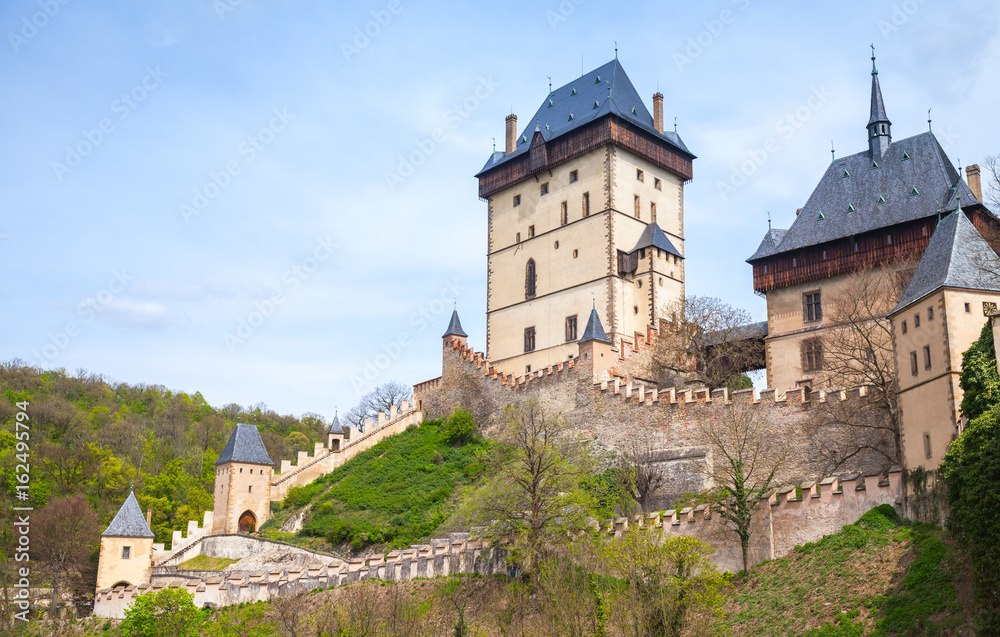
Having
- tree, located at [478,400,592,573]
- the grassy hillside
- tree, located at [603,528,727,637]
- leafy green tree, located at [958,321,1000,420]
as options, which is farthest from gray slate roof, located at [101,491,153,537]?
leafy green tree, located at [958,321,1000,420]

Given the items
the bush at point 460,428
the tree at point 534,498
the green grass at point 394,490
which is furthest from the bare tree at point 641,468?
the bush at point 460,428

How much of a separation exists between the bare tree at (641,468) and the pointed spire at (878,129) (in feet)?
46.8

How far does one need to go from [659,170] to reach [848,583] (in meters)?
28.1

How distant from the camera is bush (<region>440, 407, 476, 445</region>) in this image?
41750 millimetres

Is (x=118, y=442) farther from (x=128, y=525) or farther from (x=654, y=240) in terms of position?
(x=654, y=240)

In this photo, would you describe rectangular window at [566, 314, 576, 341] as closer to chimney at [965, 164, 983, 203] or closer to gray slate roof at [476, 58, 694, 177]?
gray slate roof at [476, 58, 694, 177]

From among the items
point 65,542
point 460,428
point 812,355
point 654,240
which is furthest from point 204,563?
point 812,355

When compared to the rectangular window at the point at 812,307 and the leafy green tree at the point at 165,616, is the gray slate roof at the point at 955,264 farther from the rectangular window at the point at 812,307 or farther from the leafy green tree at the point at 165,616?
the leafy green tree at the point at 165,616

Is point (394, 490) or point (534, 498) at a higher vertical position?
point (394, 490)

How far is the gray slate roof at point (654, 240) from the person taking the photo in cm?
4301

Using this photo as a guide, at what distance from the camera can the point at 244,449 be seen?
42562mm

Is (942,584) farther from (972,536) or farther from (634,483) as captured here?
(634,483)

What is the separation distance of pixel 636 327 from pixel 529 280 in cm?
633

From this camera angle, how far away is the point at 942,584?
1969 cm
